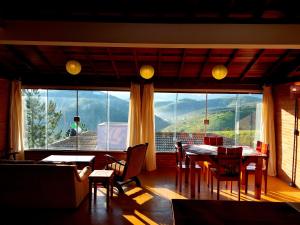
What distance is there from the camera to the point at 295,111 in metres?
5.13

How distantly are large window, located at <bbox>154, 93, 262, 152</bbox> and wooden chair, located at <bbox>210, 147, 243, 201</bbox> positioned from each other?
8.26 ft

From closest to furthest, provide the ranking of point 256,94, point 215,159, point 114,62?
point 215,159
point 114,62
point 256,94

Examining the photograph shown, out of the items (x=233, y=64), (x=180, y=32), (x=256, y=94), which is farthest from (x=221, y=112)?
(x=180, y=32)

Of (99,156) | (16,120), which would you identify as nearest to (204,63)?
(99,156)

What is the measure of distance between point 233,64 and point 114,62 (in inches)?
107

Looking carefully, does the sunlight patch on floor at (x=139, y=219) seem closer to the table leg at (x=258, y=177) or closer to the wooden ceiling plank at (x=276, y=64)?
the table leg at (x=258, y=177)

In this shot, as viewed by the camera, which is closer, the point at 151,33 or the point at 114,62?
the point at 151,33

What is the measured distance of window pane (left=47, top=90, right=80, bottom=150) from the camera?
6695mm

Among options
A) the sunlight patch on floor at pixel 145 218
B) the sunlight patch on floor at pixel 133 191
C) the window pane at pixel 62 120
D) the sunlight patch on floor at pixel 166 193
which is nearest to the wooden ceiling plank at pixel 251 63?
the sunlight patch on floor at pixel 166 193

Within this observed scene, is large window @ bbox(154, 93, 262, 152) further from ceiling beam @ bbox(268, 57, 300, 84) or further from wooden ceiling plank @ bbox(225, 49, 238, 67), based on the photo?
wooden ceiling plank @ bbox(225, 49, 238, 67)

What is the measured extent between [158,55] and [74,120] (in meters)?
2.95

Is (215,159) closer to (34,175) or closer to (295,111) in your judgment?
(295,111)

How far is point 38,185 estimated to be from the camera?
363 centimetres

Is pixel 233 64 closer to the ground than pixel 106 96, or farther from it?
farther from it
